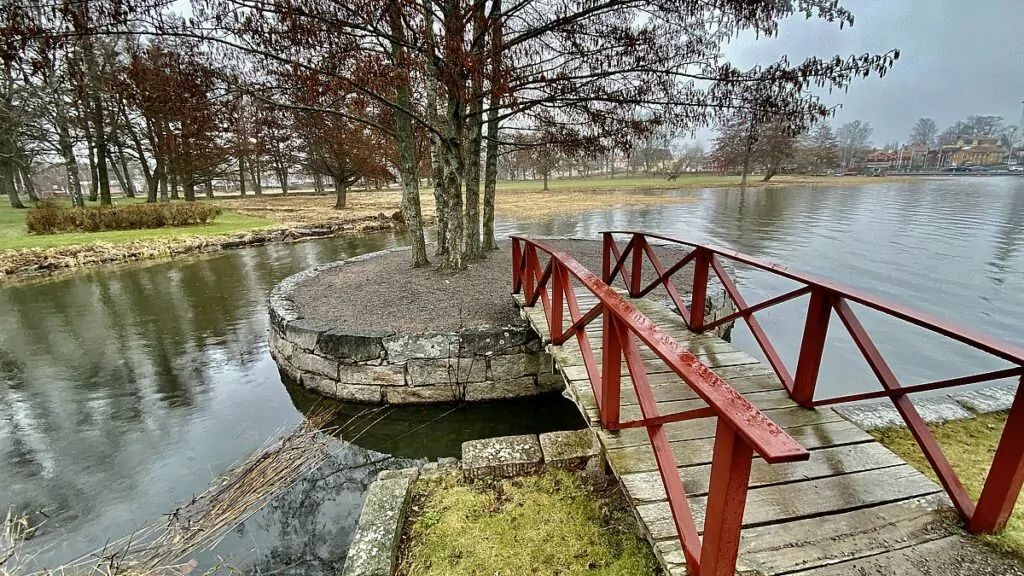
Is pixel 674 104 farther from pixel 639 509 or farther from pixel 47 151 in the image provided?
pixel 47 151

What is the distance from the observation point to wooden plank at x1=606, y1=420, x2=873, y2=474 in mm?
2332

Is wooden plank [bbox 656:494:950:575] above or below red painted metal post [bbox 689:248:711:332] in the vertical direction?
below

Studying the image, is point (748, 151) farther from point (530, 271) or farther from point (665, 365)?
point (665, 365)

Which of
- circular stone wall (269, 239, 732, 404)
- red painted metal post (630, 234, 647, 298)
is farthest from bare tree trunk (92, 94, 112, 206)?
red painted metal post (630, 234, 647, 298)

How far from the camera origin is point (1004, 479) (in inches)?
67.9

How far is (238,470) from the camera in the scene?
11.9 feet

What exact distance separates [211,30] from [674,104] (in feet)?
17.2

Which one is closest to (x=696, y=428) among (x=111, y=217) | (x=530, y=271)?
(x=530, y=271)

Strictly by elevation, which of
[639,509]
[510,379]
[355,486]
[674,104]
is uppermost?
[674,104]

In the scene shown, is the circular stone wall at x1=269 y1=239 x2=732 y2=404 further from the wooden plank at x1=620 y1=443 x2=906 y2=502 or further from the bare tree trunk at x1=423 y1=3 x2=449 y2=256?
the wooden plank at x1=620 y1=443 x2=906 y2=502

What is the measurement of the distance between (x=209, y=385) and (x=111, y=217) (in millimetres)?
13212

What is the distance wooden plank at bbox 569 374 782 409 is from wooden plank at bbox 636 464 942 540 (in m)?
0.84

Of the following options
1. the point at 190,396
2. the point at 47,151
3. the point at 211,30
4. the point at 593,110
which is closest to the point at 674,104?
the point at 593,110

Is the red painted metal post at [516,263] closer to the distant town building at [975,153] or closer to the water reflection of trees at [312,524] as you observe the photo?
the water reflection of trees at [312,524]
